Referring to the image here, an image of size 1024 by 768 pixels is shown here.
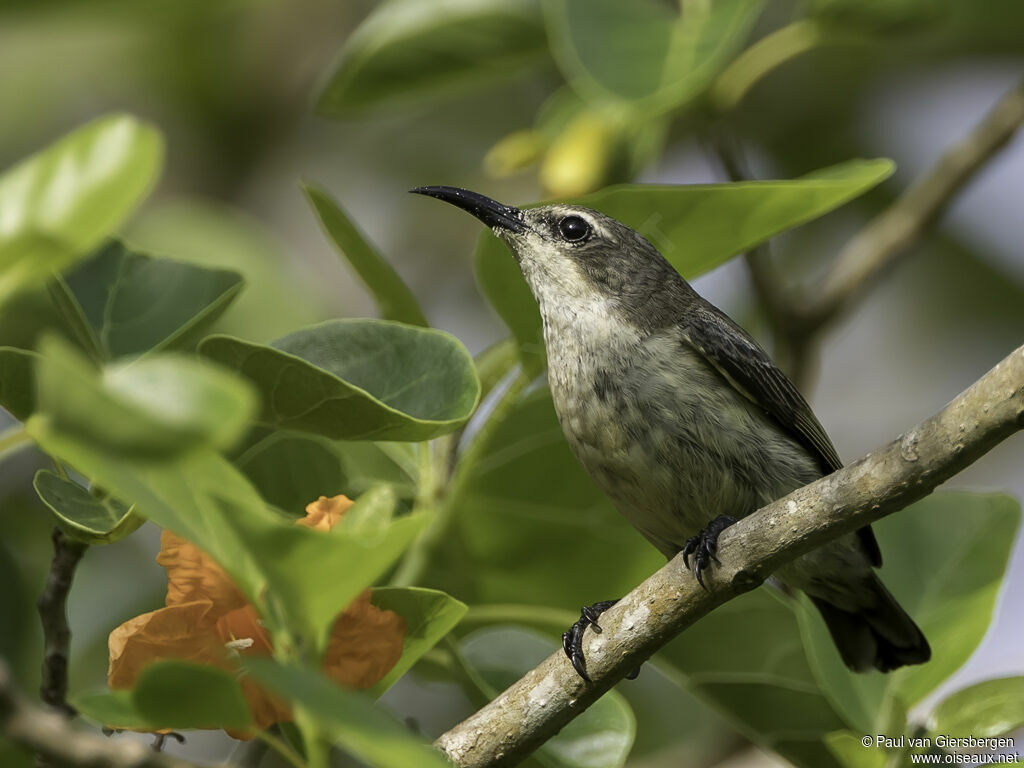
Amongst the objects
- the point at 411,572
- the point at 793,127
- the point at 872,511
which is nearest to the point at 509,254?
the point at 411,572

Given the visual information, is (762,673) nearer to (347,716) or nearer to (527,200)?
(347,716)

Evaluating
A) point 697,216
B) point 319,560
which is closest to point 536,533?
point 697,216

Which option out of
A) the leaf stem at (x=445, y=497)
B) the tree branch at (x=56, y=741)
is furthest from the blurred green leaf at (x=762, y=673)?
the tree branch at (x=56, y=741)

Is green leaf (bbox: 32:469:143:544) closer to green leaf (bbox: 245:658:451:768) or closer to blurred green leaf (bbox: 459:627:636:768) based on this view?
green leaf (bbox: 245:658:451:768)

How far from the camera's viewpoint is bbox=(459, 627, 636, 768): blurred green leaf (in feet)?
9.24

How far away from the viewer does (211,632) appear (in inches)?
83.1

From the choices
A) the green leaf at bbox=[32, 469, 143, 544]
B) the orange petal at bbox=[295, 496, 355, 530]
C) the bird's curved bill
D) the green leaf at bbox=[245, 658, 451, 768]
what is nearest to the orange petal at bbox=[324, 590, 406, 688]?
the orange petal at bbox=[295, 496, 355, 530]

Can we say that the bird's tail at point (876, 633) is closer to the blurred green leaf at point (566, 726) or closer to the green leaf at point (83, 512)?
the blurred green leaf at point (566, 726)

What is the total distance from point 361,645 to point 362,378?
2.13ft

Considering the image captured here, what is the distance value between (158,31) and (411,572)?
13.2ft

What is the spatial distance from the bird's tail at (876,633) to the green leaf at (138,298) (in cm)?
247

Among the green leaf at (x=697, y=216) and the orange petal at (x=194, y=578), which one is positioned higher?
the green leaf at (x=697, y=216)

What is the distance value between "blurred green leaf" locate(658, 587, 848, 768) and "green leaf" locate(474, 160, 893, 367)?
958 mm

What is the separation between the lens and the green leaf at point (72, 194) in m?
1.43
